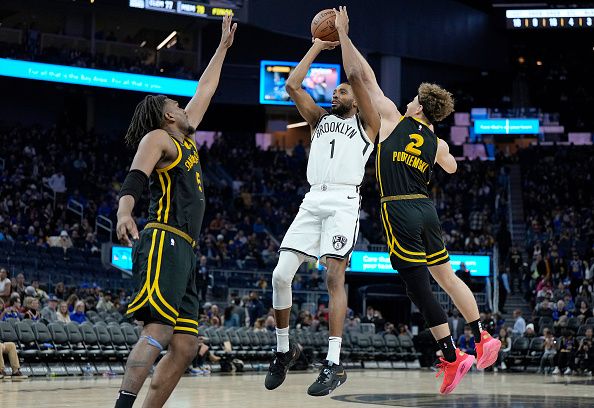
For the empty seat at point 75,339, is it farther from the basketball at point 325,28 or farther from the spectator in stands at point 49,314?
the basketball at point 325,28

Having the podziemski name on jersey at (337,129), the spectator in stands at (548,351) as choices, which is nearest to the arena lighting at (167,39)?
the spectator in stands at (548,351)

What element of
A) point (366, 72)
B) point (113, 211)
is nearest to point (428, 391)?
point (366, 72)

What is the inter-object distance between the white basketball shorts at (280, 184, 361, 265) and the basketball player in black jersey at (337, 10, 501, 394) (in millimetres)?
398

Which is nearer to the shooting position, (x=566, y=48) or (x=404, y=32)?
(x=404, y=32)

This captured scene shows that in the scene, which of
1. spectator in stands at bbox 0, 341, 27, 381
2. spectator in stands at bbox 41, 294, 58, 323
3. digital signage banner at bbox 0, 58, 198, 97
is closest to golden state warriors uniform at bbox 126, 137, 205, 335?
spectator in stands at bbox 0, 341, 27, 381

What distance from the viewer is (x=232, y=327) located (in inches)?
816

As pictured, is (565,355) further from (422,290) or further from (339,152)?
(339,152)

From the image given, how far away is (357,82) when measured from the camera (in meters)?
7.49

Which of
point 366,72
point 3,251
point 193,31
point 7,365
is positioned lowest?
point 7,365

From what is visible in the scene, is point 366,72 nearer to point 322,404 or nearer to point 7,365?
point 322,404

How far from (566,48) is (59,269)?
98.1 ft

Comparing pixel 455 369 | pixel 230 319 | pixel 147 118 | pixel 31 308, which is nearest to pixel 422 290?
pixel 455 369

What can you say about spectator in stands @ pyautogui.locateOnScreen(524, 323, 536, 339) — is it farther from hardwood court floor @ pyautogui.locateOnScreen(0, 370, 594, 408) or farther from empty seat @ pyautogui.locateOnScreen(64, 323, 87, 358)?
empty seat @ pyautogui.locateOnScreen(64, 323, 87, 358)

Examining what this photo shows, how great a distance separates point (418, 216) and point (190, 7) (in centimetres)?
2735
